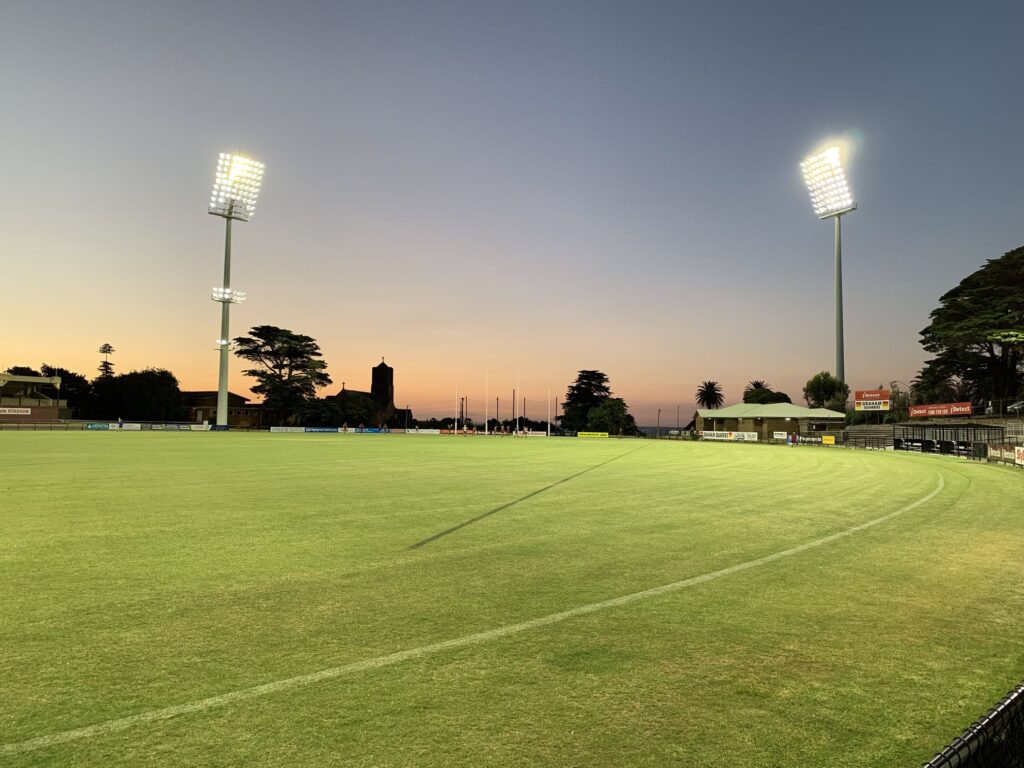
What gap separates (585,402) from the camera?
12475 cm

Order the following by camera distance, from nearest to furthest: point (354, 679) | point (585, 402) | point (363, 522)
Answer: point (354, 679) < point (363, 522) < point (585, 402)

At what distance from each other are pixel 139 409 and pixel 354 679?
105376 millimetres

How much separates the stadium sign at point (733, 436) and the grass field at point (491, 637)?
6634 centimetres

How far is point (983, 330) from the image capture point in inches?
2437

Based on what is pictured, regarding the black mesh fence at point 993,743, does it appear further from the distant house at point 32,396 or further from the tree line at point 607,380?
the distant house at point 32,396

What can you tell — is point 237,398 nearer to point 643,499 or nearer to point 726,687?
point 643,499

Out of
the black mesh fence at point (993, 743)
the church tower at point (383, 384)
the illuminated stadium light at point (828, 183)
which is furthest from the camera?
the church tower at point (383, 384)

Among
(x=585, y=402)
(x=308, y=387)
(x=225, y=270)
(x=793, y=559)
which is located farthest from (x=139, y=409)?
(x=793, y=559)

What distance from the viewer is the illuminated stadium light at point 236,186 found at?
227 ft

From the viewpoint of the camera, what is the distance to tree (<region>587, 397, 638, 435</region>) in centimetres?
10694

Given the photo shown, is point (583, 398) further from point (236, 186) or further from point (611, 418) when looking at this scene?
point (236, 186)

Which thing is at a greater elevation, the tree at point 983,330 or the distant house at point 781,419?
the tree at point 983,330

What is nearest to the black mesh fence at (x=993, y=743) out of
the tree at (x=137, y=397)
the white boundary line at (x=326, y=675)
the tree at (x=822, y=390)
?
the white boundary line at (x=326, y=675)

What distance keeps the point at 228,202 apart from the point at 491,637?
258ft
